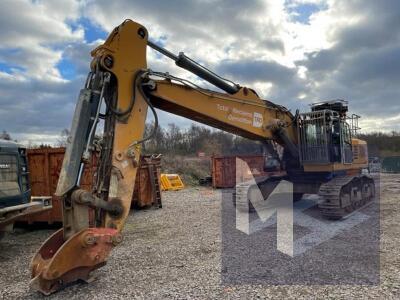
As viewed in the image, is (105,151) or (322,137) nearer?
(105,151)

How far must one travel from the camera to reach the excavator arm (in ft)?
15.4

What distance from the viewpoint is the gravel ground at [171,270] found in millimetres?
4887

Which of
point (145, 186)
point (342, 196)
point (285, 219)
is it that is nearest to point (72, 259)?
point (285, 219)

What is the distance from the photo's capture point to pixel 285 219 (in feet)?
32.2

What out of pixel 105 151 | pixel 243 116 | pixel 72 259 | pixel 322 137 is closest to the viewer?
pixel 72 259

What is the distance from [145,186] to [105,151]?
744cm

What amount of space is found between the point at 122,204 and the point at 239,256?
8.02ft

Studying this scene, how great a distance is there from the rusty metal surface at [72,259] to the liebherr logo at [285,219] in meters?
3.33

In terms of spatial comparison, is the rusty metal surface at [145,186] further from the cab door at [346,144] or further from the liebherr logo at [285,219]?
the cab door at [346,144]

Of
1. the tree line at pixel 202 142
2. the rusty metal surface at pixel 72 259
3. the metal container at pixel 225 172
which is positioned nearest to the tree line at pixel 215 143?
the tree line at pixel 202 142

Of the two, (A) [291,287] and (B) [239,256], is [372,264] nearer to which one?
(A) [291,287]

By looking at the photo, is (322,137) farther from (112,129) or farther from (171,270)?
(112,129)

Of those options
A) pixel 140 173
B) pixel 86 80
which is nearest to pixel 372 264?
pixel 86 80

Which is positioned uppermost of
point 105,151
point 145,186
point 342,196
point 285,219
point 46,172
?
point 105,151
